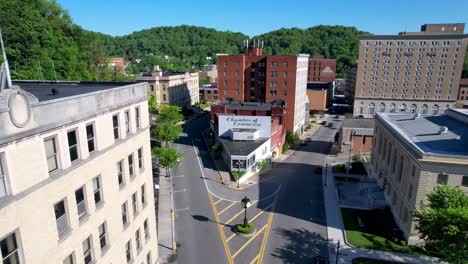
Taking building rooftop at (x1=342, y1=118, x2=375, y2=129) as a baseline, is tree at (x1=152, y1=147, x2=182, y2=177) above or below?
below

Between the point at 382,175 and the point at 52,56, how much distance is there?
59339 millimetres

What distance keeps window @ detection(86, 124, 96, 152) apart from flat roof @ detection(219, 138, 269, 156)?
34.2m

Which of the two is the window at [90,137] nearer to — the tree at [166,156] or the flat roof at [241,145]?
the tree at [166,156]

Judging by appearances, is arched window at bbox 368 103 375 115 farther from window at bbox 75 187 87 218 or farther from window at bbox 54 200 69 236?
window at bbox 54 200 69 236

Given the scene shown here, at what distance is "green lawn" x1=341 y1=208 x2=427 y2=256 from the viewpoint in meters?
30.3

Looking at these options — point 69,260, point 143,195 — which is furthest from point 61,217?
point 143,195

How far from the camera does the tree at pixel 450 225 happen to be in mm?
20891

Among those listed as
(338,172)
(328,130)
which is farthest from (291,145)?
(328,130)

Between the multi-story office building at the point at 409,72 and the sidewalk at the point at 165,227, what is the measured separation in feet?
315

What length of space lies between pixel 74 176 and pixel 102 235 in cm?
489

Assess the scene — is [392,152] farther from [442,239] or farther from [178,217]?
A: [178,217]

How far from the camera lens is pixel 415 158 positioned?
1211 inches

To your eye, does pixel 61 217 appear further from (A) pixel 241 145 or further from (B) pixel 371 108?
(B) pixel 371 108

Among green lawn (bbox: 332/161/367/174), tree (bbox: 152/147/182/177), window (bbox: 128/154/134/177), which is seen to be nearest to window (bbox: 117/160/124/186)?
window (bbox: 128/154/134/177)
